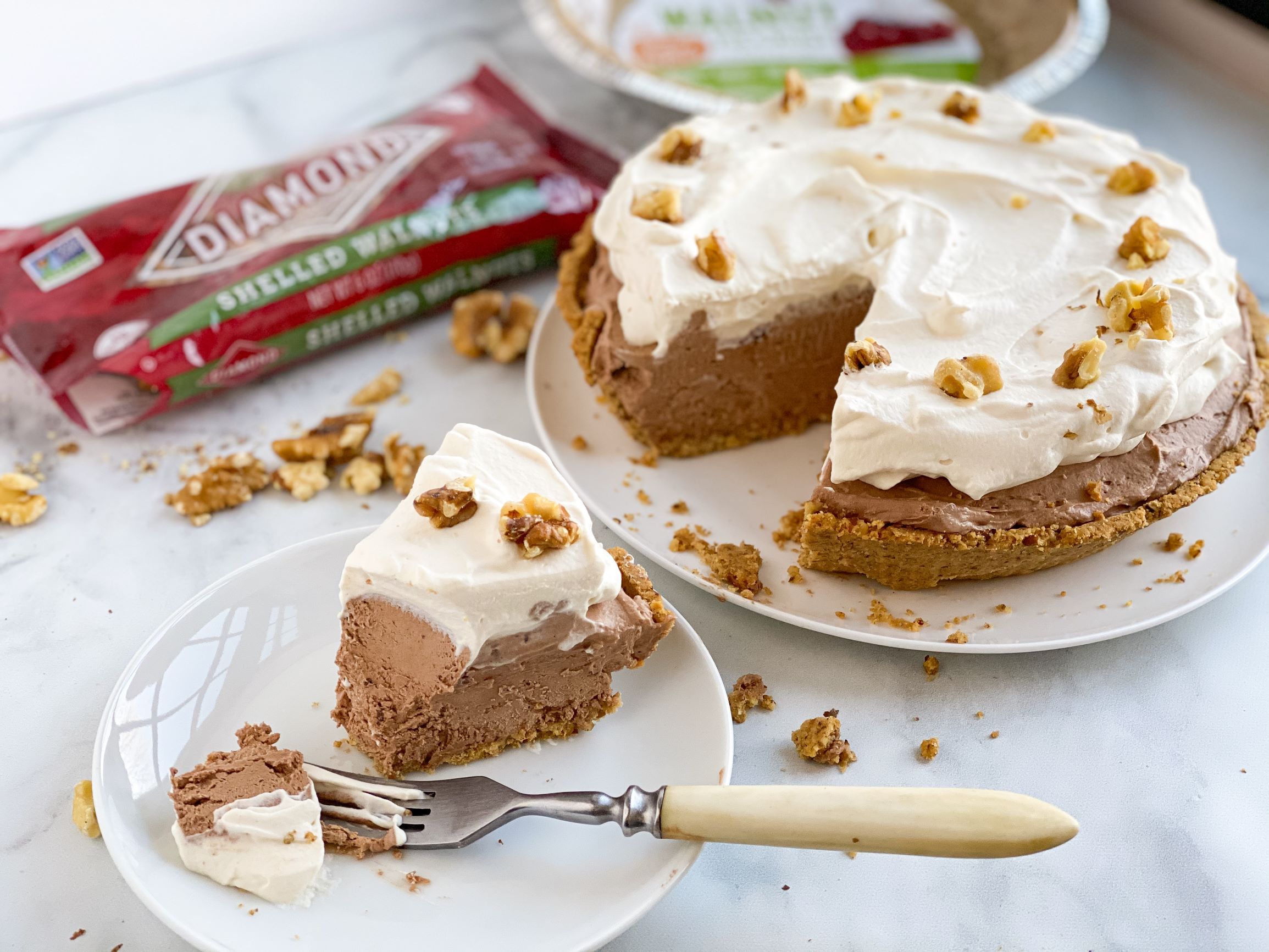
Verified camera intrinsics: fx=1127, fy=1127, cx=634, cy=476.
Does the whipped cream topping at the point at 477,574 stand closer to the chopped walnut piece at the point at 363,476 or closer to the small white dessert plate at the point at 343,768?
the small white dessert plate at the point at 343,768

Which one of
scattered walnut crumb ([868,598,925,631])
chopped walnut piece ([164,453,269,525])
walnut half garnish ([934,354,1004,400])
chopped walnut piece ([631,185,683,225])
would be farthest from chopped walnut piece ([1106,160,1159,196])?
chopped walnut piece ([164,453,269,525])

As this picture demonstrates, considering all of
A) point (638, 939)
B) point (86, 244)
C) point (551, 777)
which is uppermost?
point (86, 244)

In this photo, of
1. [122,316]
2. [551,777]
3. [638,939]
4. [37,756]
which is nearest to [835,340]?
[551,777]

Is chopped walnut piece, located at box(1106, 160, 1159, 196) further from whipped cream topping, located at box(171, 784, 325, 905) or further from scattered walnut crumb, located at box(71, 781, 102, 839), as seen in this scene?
scattered walnut crumb, located at box(71, 781, 102, 839)

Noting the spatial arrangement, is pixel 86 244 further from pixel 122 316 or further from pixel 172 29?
pixel 172 29

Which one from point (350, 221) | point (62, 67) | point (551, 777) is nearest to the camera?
point (551, 777)

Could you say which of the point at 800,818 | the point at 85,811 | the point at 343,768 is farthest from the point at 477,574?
the point at 85,811

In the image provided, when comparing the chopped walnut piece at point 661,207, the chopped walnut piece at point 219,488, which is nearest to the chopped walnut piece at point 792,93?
the chopped walnut piece at point 661,207
